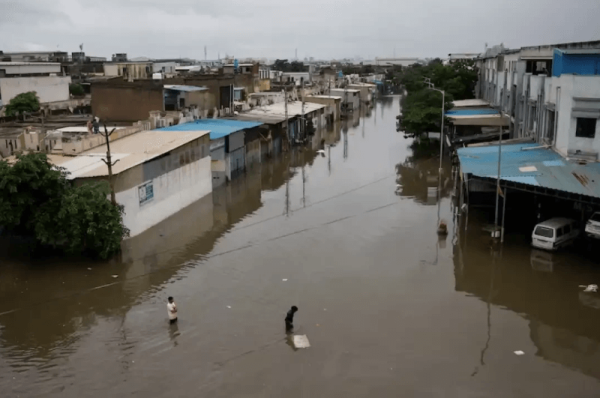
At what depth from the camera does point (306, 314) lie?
1482cm

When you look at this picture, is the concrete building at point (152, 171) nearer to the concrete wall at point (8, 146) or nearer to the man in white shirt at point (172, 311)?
the concrete wall at point (8, 146)

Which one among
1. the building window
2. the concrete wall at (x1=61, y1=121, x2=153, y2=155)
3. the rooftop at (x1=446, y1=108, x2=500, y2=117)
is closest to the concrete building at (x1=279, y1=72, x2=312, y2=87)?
the rooftop at (x1=446, y1=108, x2=500, y2=117)

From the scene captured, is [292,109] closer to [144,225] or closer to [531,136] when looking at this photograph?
[531,136]

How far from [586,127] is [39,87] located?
143 feet

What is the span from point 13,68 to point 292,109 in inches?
1058

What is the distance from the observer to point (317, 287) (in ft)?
54.4

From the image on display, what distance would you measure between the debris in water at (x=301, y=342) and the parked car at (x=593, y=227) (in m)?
10.8

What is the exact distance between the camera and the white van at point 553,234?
751 inches

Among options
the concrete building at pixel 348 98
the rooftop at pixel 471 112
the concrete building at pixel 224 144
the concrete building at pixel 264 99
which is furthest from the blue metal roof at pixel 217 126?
the concrete building at pixel 348 98

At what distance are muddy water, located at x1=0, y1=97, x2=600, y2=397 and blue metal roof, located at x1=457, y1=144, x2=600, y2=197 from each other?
92.3 inches

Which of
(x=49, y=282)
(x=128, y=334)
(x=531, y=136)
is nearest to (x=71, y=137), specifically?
(x=49, y=282)

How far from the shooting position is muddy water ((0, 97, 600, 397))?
1177 centimetres

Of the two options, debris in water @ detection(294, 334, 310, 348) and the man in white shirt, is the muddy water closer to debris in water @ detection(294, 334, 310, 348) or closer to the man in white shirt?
debris in water @ detection(294, 334, 310, 348)

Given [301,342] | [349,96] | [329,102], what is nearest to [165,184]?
[301,342]
